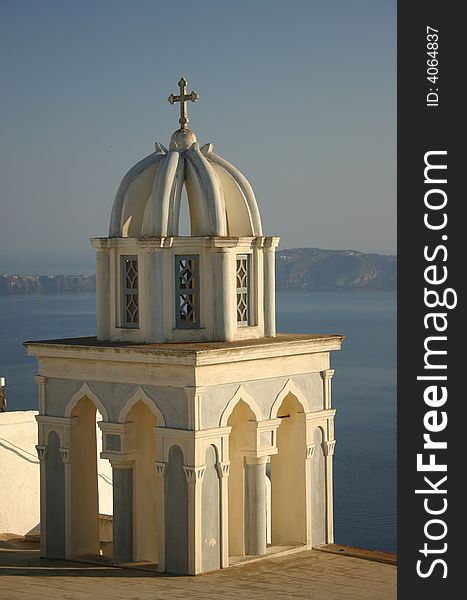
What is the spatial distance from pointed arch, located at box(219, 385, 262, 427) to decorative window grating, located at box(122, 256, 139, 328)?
1344 millimetres

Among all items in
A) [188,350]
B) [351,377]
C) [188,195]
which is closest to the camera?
[188,350]

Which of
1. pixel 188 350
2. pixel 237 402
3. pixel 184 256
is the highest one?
pixel 184 256

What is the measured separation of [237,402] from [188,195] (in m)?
2.21

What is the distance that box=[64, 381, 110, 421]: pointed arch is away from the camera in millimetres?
14622

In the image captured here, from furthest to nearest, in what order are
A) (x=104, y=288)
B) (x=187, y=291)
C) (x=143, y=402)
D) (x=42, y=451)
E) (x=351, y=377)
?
(x=351, y=377)
(x=42, y=451)
(x=104, y=288)
(x=187, y=291)
(x=143, y=402)

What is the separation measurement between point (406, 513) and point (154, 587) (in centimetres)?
380

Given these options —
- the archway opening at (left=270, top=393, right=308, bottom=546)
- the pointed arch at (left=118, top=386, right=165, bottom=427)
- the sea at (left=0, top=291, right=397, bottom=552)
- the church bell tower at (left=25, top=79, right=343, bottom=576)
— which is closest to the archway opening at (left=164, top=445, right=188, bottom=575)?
the church bell tower at (left=25, top=79, right=343, bottom=576)

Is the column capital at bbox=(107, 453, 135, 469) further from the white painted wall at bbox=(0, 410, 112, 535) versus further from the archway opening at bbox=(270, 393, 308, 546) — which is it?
the white painted wall at bbox=(0, 410, 112, 535)

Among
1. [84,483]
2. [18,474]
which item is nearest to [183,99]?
[84,483]

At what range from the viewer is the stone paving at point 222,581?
44.0 ft

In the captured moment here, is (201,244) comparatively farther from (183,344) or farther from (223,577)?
(223,577)

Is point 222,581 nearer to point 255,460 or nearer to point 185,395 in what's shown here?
point 255,460

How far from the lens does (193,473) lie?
13.9 meters

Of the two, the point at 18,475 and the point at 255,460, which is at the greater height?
the point at 255,460
